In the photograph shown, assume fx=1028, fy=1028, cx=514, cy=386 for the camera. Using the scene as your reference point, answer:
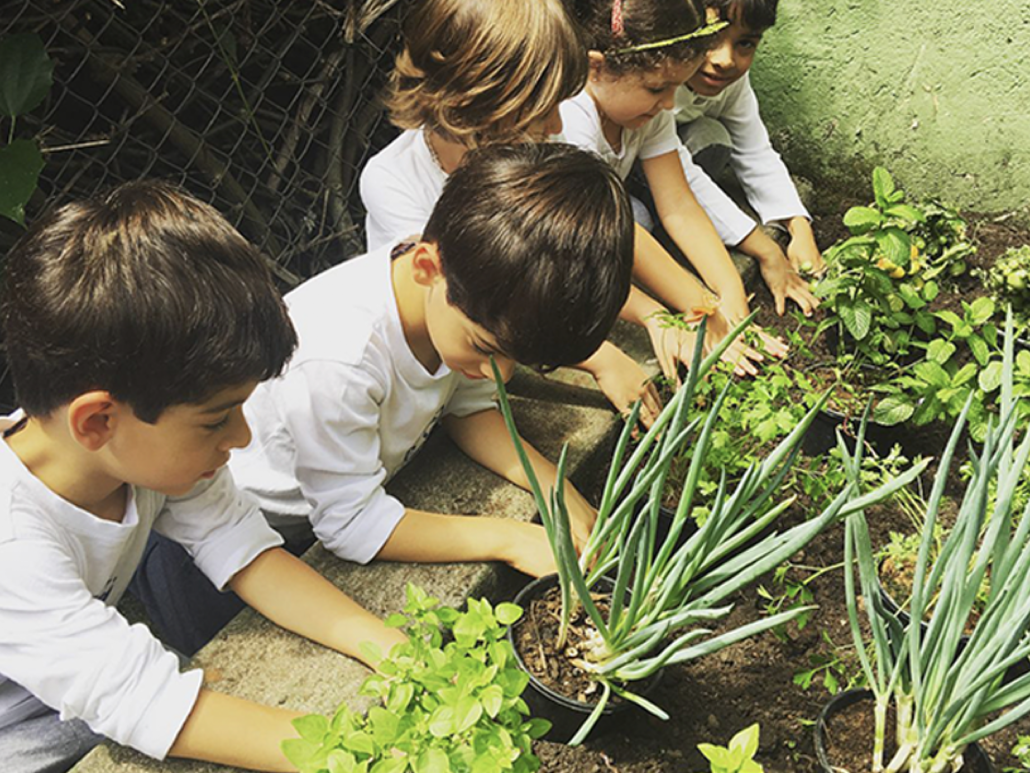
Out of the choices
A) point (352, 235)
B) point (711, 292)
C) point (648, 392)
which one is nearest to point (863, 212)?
point (711, 292)

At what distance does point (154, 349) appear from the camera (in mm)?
1274

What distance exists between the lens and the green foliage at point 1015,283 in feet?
8.00

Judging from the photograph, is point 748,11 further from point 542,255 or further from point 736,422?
point 542,255

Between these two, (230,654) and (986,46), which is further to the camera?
(986,46)

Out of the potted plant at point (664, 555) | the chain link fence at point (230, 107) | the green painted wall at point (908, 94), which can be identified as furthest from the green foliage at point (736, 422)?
the green painted wall at point (908, 94)

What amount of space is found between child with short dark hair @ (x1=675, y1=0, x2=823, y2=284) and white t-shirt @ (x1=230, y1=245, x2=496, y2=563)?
124cm

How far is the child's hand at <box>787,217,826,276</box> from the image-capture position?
9.17 ft

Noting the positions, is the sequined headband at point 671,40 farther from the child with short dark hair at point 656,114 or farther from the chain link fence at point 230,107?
the chain link fence at point 230,107

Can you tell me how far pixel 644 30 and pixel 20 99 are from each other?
122cm

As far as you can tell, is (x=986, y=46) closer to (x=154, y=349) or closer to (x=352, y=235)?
(x=352, y=235)

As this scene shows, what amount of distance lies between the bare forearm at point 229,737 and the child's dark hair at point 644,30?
1502 mm

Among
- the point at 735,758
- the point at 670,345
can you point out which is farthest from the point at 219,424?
the point at 670,345

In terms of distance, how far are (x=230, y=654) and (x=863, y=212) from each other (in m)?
1.57

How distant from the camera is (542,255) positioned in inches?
56.7
